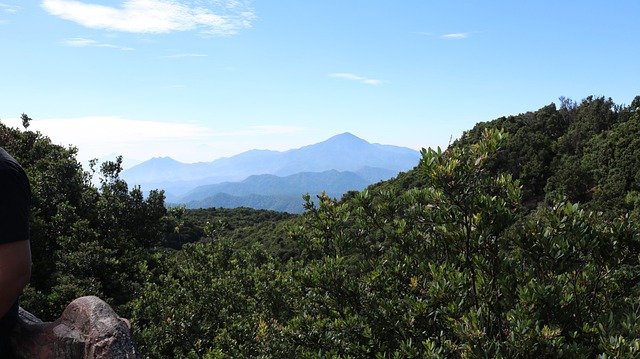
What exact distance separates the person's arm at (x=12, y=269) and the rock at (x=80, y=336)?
53 centimetres

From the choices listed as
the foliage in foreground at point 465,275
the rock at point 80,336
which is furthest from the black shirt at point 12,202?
the foliage in foreground at point 465,275

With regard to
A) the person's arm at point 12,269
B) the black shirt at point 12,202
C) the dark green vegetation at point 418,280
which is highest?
the black shirt at point 12,202

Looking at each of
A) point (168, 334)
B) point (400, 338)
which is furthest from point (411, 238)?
point (168, 334)

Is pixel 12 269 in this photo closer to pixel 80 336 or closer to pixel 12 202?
pixel 12 202

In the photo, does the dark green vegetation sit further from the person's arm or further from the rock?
the person's arm

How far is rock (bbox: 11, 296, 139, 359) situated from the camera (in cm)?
294

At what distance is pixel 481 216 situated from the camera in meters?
5.25

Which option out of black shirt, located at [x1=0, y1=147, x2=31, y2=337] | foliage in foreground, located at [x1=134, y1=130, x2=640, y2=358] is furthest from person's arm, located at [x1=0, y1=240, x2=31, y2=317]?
foliage in foreground, located at [x1=134, y1=130, x2=640, y2=358]

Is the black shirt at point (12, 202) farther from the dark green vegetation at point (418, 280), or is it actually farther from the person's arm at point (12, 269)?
the dark green vegetation at point (418, 280)

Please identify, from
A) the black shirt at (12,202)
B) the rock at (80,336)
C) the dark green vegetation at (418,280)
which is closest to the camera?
the black shirt at (12,202)

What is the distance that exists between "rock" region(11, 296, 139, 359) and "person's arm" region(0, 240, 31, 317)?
1.73 feet

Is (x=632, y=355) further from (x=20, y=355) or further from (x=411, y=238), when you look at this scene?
(x=20, y=355)

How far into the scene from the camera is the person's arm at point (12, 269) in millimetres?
2541

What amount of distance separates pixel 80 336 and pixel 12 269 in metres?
0.79
